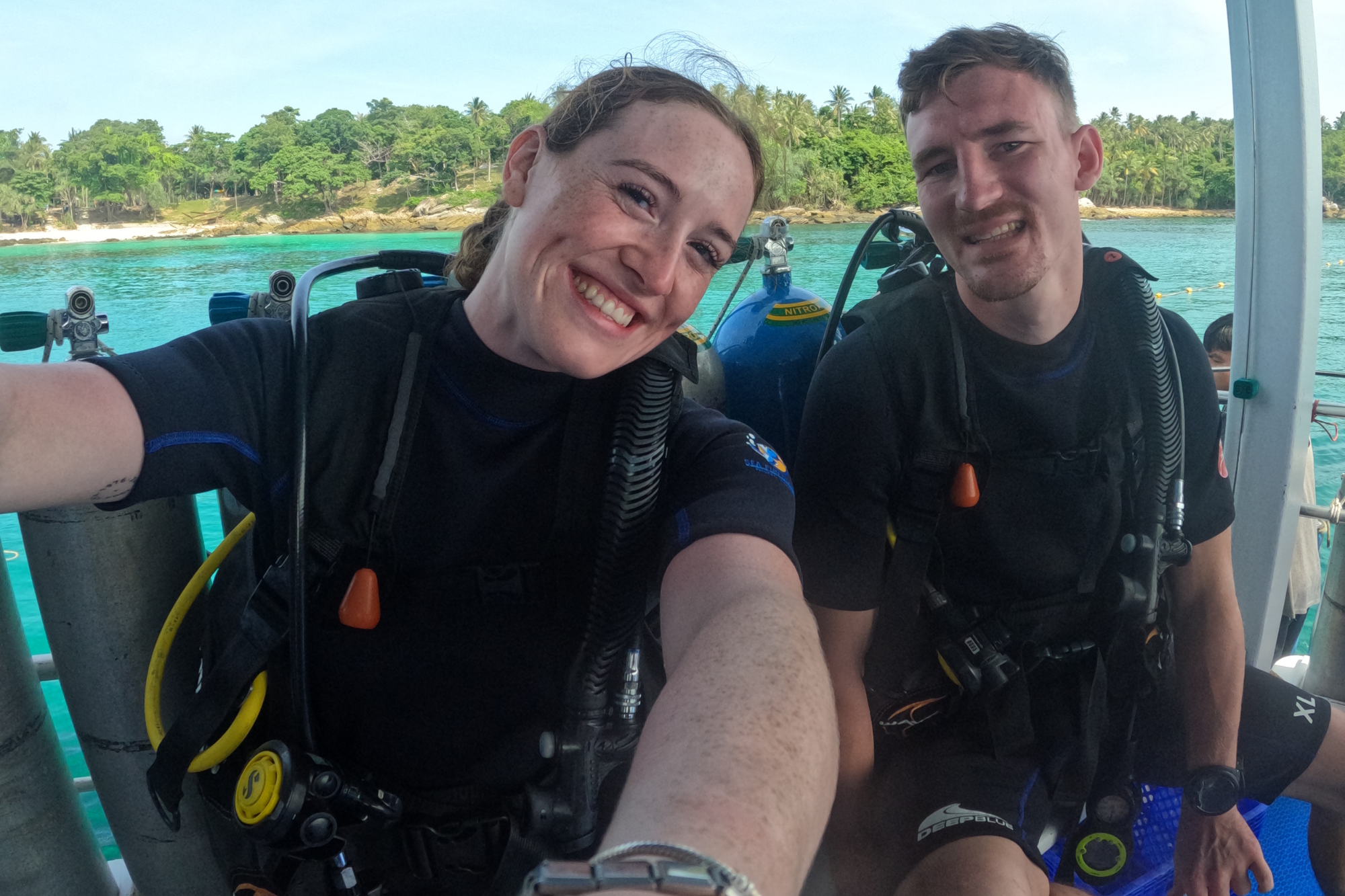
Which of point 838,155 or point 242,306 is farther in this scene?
point 838,155

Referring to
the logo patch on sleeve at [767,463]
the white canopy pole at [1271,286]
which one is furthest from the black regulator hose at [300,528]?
the white canopy pole at [1271,286]

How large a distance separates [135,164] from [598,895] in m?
26.5

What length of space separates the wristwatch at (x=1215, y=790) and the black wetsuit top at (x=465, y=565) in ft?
3.64

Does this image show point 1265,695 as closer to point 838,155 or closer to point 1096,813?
point 1096,813

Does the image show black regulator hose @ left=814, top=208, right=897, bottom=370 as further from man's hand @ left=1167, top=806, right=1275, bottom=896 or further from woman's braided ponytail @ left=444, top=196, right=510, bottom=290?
man's hand @ left=1167, top=806, right=1275, bottom=896

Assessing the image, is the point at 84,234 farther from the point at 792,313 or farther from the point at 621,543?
the point at 621,543

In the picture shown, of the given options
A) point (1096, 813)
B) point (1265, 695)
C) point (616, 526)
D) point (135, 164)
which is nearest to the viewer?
point (616, 526)

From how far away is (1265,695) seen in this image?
1.70 m

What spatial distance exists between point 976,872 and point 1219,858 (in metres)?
0.66

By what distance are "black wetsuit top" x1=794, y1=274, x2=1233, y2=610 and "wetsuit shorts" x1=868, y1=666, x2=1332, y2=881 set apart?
Result: 294 mm

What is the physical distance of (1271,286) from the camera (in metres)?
2.19

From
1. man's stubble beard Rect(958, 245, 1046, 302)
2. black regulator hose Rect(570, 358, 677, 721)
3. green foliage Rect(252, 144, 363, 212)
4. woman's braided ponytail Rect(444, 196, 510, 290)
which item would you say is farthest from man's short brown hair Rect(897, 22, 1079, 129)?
green foliage Rect(252, 144, 363, 212)

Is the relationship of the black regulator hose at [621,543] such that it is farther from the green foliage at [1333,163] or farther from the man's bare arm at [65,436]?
the green foliage at [1333,163]

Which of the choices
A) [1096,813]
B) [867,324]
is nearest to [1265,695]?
[1096,813]
